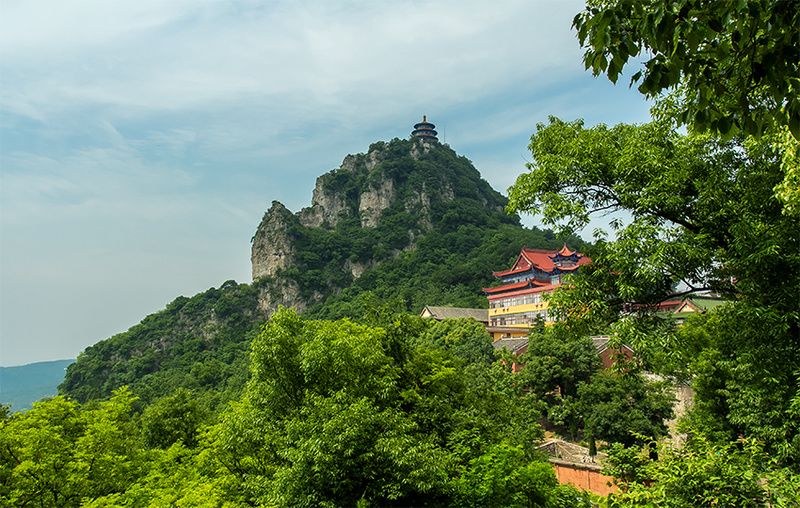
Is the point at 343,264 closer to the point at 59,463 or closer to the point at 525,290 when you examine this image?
the point at 525,290

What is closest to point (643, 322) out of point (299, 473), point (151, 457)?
point (299, 473)

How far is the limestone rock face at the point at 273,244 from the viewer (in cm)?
7319

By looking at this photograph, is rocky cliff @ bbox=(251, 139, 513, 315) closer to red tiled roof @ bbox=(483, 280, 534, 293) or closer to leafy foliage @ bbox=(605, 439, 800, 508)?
red tiled roof @ bbox=(483, 280, 534, 293)

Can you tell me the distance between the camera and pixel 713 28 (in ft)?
7.81

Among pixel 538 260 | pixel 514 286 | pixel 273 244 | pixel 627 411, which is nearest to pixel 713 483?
pixel 627 411

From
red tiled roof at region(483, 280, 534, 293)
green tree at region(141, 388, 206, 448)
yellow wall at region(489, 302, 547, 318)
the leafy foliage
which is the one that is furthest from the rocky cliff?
the leafy foliage

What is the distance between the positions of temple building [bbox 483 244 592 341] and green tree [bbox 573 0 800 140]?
34.3m

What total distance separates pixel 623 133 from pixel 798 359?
329 cm

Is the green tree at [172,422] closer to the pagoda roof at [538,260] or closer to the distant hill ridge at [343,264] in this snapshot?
the distant hill ridge at [343,264]

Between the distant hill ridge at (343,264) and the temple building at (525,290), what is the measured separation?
35.8 feet

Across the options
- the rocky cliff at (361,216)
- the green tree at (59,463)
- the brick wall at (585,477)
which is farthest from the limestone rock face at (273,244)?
the green tree at (59,463)

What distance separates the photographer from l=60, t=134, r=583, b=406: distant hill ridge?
5716 centimetres

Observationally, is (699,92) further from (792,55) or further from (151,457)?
(151,457)

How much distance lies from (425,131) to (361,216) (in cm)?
3050
